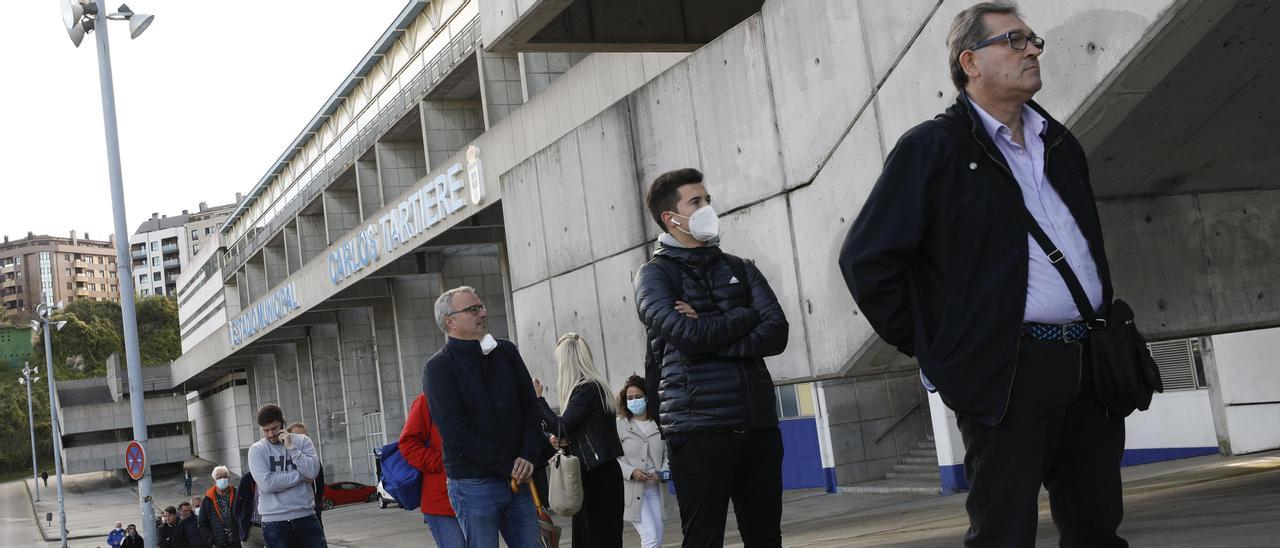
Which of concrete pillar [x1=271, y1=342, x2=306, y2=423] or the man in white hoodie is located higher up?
concrete pillar [x1=271, y1=342, x2=306, y2=423]

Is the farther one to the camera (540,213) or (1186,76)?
(540,213)

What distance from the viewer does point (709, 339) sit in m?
4.73

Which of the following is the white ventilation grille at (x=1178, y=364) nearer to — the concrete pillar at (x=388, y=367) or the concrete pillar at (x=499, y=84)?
the concrete pillar at (x=499, y=84)

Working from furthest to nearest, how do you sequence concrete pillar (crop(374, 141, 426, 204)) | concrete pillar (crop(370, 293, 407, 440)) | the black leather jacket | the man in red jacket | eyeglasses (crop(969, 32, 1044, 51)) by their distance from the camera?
1. concrete pillar (crop(370, 293, 407, 440))
2. concrete pillar (crop(374, 141, 426, 204))
3. the black leather jacket
4. the man in red jacket
5. eyeglasses (crop(969, 32, 1044, 51))

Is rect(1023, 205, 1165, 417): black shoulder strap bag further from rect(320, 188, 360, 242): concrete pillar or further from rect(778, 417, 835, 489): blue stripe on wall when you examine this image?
rect(320, 188, 360, 242): concrete pillar

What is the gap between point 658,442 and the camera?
9.34 m

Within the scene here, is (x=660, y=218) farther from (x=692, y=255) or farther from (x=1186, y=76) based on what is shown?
(x=1186, y=76)

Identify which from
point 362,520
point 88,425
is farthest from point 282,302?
point 88,425

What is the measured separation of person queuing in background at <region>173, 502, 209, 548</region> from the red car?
24.8 meters

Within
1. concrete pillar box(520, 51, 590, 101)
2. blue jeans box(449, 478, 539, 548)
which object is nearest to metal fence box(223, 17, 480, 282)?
concrete pillar box(520, 51, 590, 101)

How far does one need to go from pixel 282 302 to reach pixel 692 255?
40.5 meters

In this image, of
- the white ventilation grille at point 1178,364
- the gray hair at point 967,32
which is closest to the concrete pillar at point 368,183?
the white ventilation grille at point 1178,364

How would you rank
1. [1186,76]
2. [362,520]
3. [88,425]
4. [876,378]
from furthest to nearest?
[88,425] < [362,520] < [876,378] < [1186,76]

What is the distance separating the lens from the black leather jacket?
7.71m
